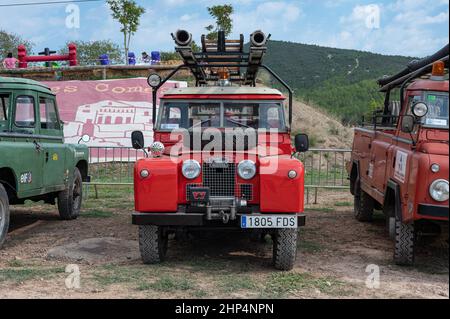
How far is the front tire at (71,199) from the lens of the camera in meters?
9.75

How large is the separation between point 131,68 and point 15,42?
65.3ft

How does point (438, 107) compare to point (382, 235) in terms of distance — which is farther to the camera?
point (382, 235)

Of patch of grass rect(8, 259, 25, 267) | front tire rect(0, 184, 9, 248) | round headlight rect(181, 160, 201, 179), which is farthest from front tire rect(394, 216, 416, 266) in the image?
front tire rect(0, 184, 9, 248)

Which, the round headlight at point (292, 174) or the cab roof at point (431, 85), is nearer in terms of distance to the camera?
the round headlight at point (292, 174)

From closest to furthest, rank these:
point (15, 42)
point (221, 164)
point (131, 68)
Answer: point (221, 164), point (131, 68), point (15, 42)

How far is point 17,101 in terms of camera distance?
8305 millimetres

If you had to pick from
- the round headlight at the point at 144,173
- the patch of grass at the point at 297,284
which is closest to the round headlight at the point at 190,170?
the round headlight at the point at 144,173

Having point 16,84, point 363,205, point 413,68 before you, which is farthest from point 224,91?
point 363,205

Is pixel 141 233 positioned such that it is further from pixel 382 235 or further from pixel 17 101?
pixel 382 235

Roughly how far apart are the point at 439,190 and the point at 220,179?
233 cm

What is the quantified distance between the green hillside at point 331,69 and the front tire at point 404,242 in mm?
32426

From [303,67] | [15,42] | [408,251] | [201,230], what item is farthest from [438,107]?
[303,67]

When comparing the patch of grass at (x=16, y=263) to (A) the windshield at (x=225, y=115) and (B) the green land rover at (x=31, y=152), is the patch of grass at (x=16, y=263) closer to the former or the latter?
(B) the green land rover at (x=31, y=152)
